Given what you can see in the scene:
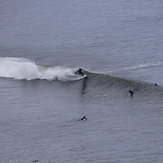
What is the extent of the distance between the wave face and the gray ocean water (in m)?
0.10

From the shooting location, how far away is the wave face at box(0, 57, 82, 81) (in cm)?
7688

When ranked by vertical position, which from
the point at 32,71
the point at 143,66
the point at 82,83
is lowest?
the point at 82,83

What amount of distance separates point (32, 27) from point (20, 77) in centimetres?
2560

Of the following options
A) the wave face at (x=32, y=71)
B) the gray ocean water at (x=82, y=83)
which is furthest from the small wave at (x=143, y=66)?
the wave face at (x=32, y=71)

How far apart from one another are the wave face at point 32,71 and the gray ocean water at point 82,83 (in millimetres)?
103

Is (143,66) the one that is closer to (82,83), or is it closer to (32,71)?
(82,83)

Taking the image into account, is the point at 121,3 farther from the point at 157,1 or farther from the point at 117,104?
the point at 117,104

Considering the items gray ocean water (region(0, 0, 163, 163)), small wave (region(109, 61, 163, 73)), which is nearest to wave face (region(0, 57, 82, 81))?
gray ocean water (region(0, 0, 163, 163))

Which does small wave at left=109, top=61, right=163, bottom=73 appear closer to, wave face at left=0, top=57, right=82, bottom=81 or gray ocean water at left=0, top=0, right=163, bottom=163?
gray ocean water at left=0, top=0, right=163, bottom=163

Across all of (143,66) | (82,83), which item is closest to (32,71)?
(82,83)

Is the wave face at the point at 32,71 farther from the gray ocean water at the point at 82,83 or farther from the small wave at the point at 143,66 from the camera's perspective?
the small wave at the point at 143,66

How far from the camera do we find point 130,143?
2116 inches

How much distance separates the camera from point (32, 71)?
7969 cm

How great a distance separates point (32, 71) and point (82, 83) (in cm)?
777
